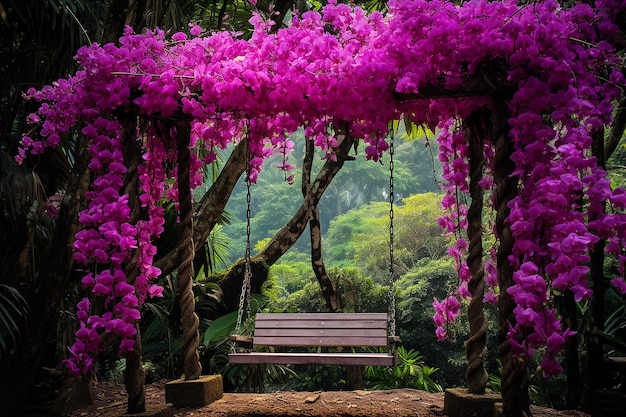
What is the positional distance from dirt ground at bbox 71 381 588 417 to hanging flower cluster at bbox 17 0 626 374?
2.82 ft

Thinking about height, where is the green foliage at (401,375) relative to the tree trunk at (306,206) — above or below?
below

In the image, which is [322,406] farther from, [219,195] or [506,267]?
[219,195]

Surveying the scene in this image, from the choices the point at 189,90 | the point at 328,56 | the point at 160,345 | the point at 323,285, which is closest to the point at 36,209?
the point at 189,90

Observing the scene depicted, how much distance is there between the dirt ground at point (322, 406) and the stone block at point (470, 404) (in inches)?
6.4

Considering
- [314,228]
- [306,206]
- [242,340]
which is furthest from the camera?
[314,228]

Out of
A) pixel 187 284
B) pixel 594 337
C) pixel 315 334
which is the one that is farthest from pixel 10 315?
→ pixel 594 337

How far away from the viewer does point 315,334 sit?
16.0ft

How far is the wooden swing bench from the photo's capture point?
4359mm

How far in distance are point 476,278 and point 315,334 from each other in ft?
4.21

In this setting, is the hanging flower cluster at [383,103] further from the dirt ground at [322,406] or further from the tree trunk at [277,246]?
the tree trunk at [277,246]

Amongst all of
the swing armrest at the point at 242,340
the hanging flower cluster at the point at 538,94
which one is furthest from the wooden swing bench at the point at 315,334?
the hanging flower cluster at the point at 538,94

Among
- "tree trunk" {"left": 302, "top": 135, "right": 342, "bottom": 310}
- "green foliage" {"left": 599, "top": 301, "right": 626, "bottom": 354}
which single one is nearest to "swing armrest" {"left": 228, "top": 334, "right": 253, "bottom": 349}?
"green foliage" {"left": 599, "top": 301, "right": 626, "bottom": 354}

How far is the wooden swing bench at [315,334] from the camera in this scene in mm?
4359

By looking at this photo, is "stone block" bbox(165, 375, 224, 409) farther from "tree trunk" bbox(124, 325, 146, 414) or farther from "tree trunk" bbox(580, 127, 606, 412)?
"tree trunk" bbox(580, 127, 606, 412)
